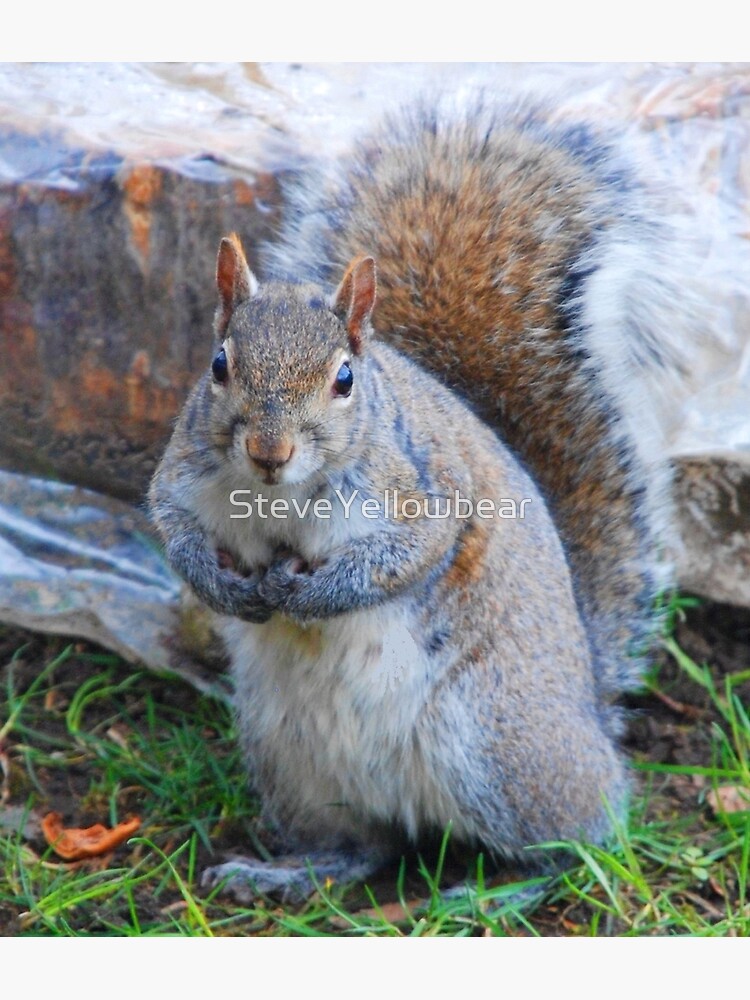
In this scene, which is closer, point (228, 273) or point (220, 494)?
point (228, 273)

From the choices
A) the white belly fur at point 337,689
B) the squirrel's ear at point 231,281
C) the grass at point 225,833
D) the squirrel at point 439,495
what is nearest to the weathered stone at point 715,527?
the grass at point 225,833

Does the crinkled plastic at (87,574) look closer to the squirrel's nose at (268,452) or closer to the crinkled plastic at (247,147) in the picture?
the crinkled plastic at (247,147)

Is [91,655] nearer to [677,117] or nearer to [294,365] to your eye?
[294,365]

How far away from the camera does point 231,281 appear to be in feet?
6.43

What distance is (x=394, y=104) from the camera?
2857mm

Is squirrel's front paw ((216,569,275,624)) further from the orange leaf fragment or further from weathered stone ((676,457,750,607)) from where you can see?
weathered stone ((676,457,750,607))

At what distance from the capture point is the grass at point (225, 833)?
2297 millimetres

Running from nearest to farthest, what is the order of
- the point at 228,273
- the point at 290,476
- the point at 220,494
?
the point at 290,476 < the point at 228,273 < the point at 220,494

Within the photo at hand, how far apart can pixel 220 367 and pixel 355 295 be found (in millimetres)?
237

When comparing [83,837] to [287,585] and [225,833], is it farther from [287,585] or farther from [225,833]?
[287,585]

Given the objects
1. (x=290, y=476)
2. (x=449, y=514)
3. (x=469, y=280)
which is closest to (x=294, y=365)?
(x=290, y=476)

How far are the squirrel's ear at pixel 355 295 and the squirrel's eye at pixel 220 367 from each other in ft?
0.63

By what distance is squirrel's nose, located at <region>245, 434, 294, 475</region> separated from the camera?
5.88 feet

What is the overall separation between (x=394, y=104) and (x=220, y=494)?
1.19 metres
